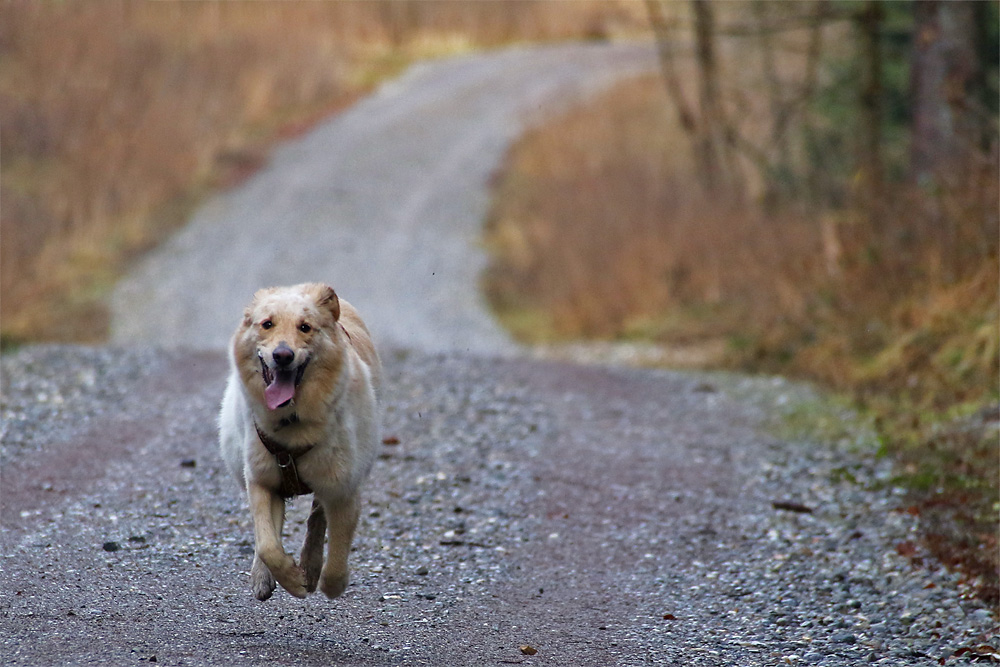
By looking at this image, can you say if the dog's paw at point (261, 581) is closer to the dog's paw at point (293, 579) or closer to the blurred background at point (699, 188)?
the dog's paw at point (293, 579)

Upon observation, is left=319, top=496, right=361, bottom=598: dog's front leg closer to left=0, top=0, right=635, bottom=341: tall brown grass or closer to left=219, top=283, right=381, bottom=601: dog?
left=219, top=283, right=381, bottom=601: dog

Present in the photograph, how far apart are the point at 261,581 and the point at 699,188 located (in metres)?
15.3

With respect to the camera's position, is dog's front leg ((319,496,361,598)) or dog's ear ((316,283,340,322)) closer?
dog's ear ((316,283,340,322))

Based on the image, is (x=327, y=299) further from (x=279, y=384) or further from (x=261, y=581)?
(x=261, y=581)

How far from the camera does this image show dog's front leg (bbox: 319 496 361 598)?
575cm

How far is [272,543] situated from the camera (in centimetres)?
543

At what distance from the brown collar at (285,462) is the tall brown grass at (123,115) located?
9.57 meters

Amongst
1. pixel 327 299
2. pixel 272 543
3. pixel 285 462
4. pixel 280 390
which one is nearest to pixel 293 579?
pixel 272 543

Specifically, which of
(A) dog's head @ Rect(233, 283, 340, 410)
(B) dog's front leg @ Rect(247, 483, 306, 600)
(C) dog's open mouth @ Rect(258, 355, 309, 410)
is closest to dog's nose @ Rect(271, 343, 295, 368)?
(A) dog's head @ Rect(233, 283, 340, 410)

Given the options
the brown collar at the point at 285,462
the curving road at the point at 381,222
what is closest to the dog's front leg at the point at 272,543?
the brown collar at the point at 285,462

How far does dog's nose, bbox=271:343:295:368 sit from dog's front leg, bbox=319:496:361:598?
0.88 metres

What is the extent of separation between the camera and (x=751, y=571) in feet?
24.8

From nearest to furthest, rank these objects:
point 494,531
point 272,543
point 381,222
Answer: point 272,543 → point 494,531 → point 381,222

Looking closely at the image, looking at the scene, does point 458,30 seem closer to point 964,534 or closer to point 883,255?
point 883,255
